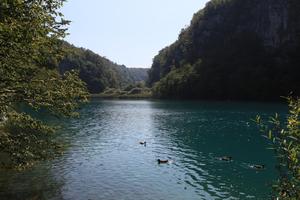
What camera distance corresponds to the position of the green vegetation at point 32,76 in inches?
733

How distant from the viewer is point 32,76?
77.9 feet

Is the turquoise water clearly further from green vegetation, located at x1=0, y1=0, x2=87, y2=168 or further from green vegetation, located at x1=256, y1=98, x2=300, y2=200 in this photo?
green vegetation, located at x1=256, y1=98, x2=300, y2=200

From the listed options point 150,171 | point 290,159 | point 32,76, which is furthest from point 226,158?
point 290,159

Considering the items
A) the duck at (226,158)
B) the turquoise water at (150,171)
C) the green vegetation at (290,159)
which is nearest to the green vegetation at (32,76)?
the turquoise water at (150,171)

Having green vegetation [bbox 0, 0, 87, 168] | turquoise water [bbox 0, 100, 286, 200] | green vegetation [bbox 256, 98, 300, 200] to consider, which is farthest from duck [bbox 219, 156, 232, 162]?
green vegetation [bbox 256, 98, 300, 200]

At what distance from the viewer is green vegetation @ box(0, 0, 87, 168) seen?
18.6m

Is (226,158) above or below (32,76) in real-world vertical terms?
below

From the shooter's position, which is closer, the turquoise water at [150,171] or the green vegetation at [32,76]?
the green vegetation at [32,76]

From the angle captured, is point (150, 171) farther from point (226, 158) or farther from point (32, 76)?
point (32, 76)

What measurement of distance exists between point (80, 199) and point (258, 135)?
163ft

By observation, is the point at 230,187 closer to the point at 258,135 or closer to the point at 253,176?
the point at 253,176

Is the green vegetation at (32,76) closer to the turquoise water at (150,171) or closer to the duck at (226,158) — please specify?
the turquoise water at (150,171)

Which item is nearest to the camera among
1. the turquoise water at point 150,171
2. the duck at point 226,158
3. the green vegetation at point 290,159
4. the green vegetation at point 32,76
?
the green vegetation at point 290,159

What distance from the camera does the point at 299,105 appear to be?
946 centimetres
